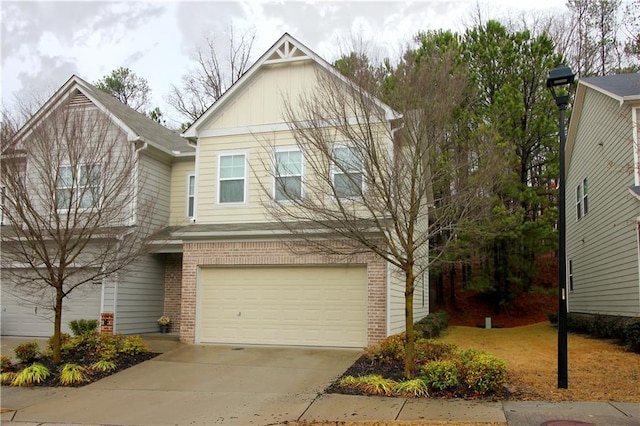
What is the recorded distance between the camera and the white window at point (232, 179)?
14867 millimetres

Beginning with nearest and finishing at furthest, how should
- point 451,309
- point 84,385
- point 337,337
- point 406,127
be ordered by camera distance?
point 406,127, point 84,385, point 337,337, point 451,309

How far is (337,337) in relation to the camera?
13.4 m

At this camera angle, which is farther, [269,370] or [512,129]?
[512,129]

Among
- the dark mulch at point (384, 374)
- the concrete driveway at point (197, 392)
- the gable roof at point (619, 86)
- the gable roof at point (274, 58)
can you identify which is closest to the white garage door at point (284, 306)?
the concrete driveway at point (197, 392)

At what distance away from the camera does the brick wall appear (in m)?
17.2

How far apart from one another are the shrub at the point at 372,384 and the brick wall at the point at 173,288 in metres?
9.24

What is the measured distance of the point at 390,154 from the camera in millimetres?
9312

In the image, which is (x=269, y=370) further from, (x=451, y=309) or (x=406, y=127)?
(x=451, y=309)

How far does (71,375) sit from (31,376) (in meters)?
0.79

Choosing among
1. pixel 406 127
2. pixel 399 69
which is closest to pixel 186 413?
pixel 406 127

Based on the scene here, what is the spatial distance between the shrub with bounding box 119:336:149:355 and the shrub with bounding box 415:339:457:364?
6415 mm

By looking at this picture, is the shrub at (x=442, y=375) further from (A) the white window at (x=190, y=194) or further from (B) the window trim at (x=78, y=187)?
(A) the white window at (x=190, y=194)

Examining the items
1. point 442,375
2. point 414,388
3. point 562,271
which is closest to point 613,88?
point 562,271

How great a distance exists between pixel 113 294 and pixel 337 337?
6629 mm
